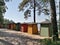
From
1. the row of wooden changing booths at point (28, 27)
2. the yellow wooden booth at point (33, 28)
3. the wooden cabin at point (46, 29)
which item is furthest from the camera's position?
the row of wooden changing booths at point (28, 27)

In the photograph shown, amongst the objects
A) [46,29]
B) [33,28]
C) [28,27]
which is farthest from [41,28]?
[28,27]

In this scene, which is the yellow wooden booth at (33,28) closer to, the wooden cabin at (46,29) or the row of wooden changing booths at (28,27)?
the row of wooden changing booths at (28,27)

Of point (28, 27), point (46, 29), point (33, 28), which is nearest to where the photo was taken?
point (46, 29)

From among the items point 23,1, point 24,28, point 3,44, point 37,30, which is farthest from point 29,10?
point 3,44

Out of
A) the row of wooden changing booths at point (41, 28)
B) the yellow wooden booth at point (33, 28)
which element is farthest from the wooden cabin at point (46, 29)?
the yellow wooden booth at point (33, 28)

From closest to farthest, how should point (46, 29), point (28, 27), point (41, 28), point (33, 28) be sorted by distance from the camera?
point (46, 29), point (41, 28), point (33, 28), point (28, 27)

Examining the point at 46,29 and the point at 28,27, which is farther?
the point at 28,27

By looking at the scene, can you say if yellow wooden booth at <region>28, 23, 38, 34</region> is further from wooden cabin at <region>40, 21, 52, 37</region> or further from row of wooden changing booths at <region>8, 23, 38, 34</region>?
wooden cabin at <region>40, 21, 52, 37</region>

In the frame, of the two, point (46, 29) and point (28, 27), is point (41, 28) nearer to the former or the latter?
point (46, 29)

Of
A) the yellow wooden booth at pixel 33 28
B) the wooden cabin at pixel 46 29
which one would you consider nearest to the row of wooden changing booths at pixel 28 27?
the yellow wooden booth at pixel 33 28

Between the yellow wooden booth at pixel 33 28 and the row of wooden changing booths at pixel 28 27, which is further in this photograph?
the row of wooden changing booths at pixel 28 27

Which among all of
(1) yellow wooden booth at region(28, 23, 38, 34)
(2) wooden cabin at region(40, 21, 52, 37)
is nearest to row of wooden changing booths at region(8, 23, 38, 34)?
(1) yellow wooden booth at region(28, 23, 38, 34)

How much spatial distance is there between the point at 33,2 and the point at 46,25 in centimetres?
907

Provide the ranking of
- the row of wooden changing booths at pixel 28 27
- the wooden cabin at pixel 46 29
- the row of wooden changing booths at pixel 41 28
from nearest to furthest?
the wooden cabin at pixel 46 29, the row of wooden changing booths at pixel 41 28, the row of wooden changing booths at pixel 28 27
